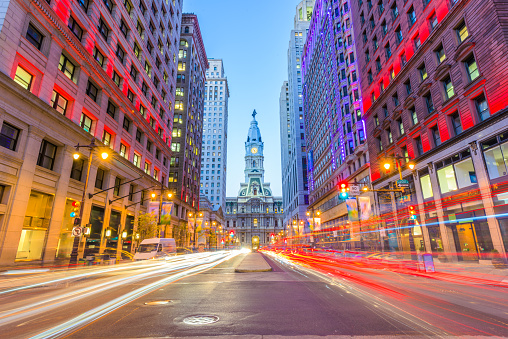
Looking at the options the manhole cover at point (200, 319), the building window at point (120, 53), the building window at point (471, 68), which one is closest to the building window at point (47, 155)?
the building window at point (120, 53)

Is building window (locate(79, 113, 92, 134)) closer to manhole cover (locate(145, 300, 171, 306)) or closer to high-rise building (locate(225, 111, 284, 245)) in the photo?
manhole cover (locate(145, 300, 171, 306))

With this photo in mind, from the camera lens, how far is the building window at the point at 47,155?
2268 centimetres

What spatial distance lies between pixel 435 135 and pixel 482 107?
234 inches

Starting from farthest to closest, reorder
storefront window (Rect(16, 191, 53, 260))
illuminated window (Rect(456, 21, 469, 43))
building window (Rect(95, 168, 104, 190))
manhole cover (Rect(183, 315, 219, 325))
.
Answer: building window (Rect(95, 168, 104, 190)) < illuminated window (Rect(456, 21, 469, 43)) < storefront window (Rect(16, 191, 53, 260)) < manhole cover (Rect(183, 315, 219, 325))

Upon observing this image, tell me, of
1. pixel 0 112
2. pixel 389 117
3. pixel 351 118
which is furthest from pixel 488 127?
pixel 0 112

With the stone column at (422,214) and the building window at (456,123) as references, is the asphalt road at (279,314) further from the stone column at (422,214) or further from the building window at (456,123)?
the stone column at (422,214)

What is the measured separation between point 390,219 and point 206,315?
1348 inches

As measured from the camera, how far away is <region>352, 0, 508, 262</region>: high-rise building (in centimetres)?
2039

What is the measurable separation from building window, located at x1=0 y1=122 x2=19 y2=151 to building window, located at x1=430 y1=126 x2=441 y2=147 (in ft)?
117

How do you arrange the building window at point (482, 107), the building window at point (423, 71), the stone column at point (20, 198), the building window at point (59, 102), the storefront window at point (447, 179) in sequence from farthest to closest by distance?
the building window at point (423, 71)
the storefront window at point (447, 179)
the building window at point (59, 102)
the building window at point (482, 107)
the stone column at point (20, 198)

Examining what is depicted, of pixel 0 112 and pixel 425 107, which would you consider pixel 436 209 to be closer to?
pixel 425 107

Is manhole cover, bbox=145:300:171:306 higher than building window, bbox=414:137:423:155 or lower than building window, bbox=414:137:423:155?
lower

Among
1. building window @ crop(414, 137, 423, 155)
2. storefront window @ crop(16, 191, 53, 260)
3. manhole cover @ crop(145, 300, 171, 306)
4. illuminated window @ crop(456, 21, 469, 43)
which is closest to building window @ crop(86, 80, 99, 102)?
storefront window @ crop(16, 191, 53, 260)

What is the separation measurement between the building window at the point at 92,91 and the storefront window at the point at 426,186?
1416 inches
